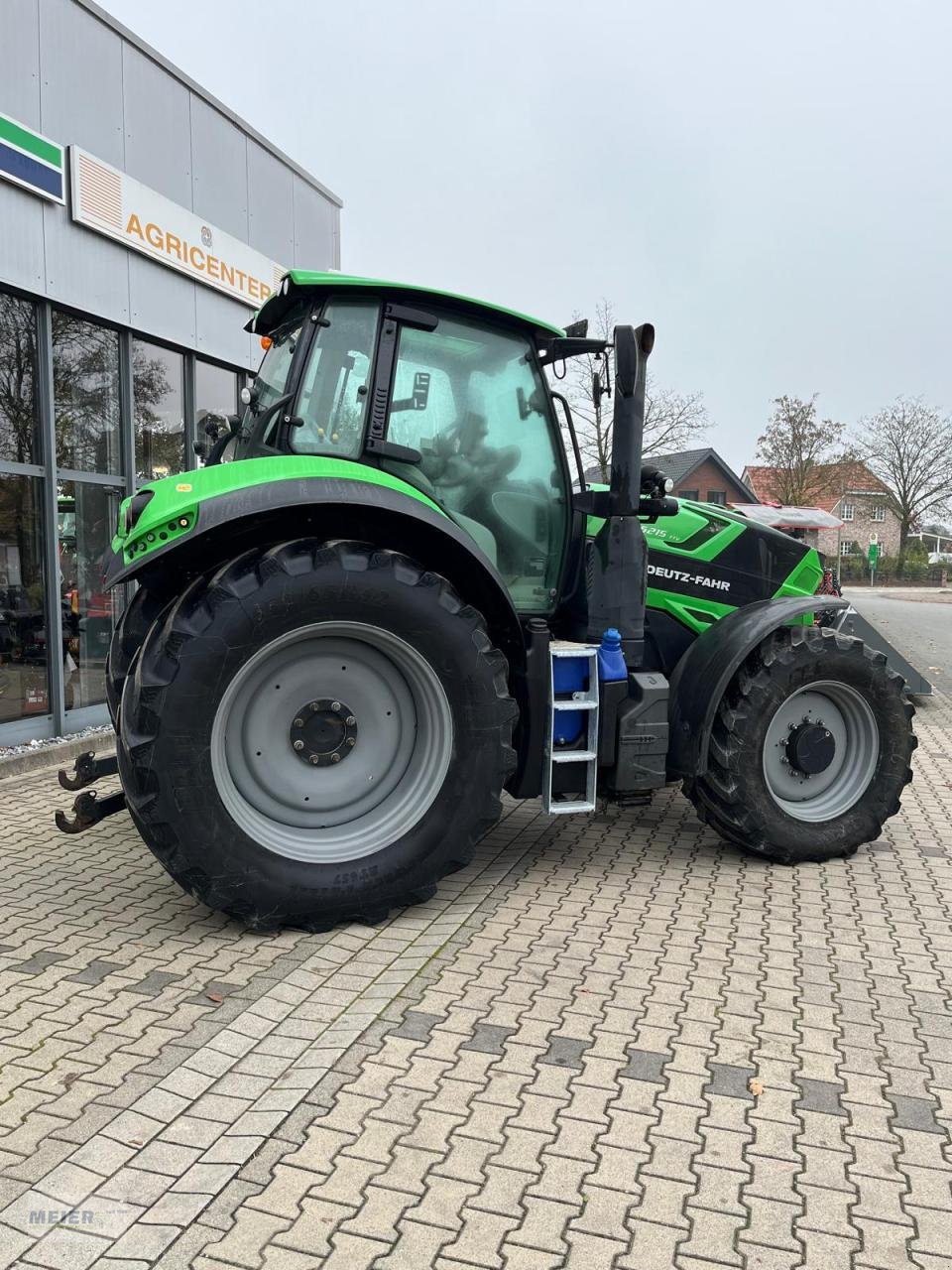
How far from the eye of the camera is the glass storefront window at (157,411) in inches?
321

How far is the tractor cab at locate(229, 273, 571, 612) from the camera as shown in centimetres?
395

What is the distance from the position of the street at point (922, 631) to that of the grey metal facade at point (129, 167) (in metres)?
9.78

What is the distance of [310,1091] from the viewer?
2604 mm

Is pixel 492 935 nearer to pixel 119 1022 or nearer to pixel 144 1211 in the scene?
pixel 119 1022

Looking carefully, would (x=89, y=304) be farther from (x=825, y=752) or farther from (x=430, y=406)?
(x=825, y=752)

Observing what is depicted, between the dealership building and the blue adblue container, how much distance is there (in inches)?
181

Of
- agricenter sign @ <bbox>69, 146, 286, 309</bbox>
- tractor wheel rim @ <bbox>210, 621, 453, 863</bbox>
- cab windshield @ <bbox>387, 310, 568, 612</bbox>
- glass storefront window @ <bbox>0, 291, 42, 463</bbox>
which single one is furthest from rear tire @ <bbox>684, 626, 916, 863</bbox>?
agricenter sign @ <bbox>69, 146, 286, 309</bbox>

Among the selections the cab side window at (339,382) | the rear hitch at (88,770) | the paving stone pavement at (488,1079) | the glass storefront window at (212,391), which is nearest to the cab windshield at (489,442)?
the cab side window at (339,382)

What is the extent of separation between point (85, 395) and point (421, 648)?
511 centimetres

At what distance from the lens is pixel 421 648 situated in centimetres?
371

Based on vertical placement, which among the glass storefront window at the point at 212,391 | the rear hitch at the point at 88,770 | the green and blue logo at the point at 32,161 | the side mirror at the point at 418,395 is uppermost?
the green and blue logo at the point at 32,161

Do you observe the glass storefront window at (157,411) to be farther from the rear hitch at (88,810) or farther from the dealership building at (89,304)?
the rear hitch at (88,810)

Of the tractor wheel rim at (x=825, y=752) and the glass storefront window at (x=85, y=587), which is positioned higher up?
the glass storefront window at (x=85, y=587)

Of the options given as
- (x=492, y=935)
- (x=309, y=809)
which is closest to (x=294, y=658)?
(x=309, y=809)
